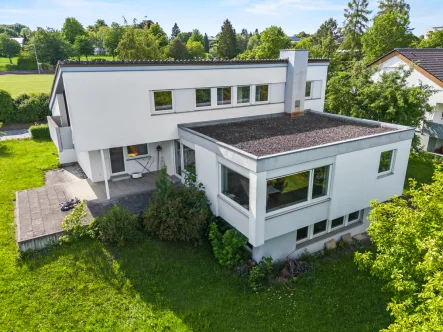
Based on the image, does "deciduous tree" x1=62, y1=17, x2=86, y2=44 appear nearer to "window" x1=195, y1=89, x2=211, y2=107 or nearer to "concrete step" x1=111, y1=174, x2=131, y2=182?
"concrete step" x1=111, y1=174, x2=131, y2=182

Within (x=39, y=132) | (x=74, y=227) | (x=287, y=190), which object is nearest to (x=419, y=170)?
(x=287, y=190)

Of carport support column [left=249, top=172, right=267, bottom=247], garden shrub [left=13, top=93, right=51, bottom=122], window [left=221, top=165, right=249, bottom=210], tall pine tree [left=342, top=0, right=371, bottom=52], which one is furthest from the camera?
tall pine tree [left=342, top=0, right=371, bottom=52]

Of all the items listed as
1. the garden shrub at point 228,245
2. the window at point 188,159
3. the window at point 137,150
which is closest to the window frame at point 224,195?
the garden shrub at point 228,245

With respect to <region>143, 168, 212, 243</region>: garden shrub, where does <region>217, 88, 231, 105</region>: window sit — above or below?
above

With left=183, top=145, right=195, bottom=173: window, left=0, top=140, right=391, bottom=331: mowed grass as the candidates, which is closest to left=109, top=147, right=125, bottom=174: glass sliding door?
left=183, top=145, right=195, bottom=173: window

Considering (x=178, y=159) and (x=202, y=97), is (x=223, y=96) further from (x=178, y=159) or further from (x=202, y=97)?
(x=178, y=159)

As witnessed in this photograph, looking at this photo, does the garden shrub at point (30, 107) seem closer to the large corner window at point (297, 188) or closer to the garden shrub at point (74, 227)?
the garden shrub at point (74, 227)

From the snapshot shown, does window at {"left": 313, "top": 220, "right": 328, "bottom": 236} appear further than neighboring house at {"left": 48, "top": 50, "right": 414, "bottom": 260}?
Yes
